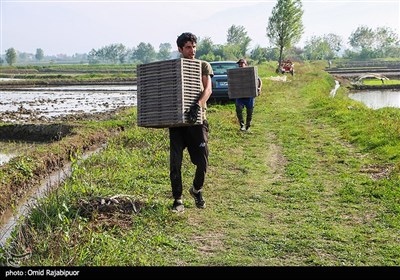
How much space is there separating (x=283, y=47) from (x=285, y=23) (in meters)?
2.66

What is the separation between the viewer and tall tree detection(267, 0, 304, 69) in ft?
153

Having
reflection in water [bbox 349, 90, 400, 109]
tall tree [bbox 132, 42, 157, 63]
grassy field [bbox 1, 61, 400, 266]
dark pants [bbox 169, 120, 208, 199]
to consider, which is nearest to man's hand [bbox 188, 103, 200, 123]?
dark pants [bbox 169, 120, 208, 199]

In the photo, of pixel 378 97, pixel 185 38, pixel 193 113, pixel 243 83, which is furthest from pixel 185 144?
→ pixel 378 97

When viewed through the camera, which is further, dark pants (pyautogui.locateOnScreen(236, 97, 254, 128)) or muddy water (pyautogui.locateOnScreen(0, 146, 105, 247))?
dark pants (pyautogui.locateOnScreen(236, 97, 254, 128))

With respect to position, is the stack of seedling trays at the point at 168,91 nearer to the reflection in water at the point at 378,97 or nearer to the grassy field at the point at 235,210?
the grassy field at the point at 235,210

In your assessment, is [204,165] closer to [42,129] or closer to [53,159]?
[53,159]

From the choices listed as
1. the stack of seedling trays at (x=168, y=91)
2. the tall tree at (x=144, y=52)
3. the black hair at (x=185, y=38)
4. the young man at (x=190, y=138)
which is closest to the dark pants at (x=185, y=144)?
the young man at (x=190, y=138)

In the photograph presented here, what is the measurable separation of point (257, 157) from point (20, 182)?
4254 mm

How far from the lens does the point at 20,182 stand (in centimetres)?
784

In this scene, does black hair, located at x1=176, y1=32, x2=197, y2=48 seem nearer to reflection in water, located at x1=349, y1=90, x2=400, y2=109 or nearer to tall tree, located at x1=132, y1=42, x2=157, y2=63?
reflection in water, located at x1=349, y1=90, x2=400, y2=109

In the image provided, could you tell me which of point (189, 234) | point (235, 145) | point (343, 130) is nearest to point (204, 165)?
point (189, 234)

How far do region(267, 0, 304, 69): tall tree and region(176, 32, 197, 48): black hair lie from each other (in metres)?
43.7

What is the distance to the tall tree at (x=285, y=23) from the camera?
46781 millimetres

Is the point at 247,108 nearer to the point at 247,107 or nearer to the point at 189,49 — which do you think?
the point at 247,107
